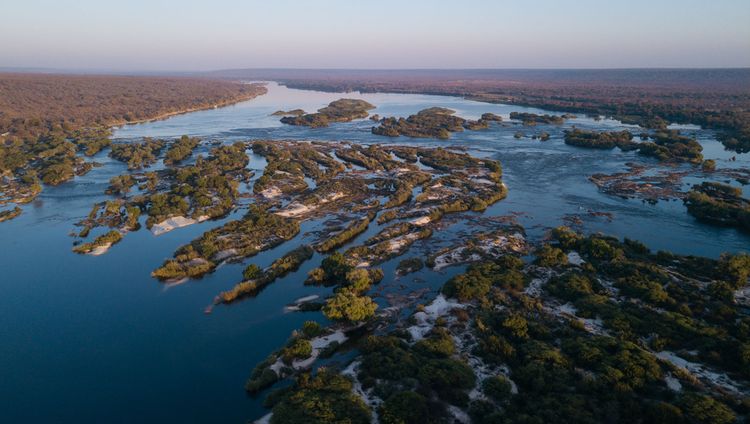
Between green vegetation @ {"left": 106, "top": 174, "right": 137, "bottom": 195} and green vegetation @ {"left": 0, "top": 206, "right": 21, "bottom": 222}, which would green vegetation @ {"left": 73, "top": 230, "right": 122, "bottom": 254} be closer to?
green vegetation @ {"left": 0, "top": 206, "right": 21, "bottom": 222}

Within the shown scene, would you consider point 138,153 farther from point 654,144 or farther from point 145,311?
point 654,144

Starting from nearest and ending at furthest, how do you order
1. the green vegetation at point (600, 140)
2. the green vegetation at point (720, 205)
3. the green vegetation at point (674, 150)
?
the green vegetation at point (720, 205), the green vegetation at point (674, 150), the green vegetation at point (600, 140)

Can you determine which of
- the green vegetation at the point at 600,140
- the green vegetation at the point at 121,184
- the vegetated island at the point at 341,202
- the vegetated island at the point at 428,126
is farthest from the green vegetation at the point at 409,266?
the vegetated island at the point at 428,126

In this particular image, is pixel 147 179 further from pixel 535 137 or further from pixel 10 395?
pixel 535 137

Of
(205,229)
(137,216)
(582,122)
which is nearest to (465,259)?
(205,229)

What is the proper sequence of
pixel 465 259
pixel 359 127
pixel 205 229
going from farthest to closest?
Answer: pixel 359 127
pixel 205 229
pixel 465 259

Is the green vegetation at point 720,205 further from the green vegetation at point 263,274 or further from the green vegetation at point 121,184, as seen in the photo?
the green vegetation at point 121,184
